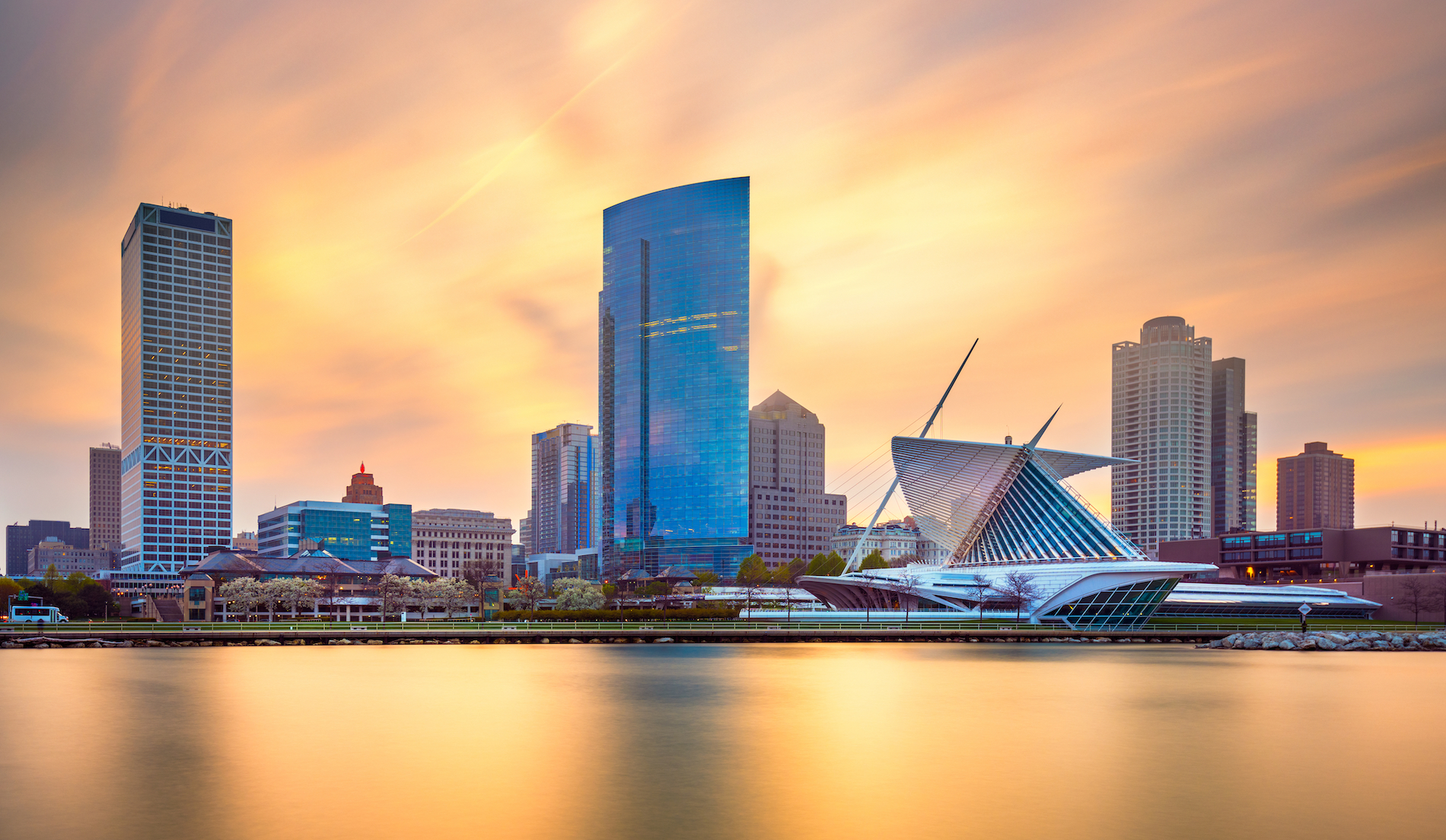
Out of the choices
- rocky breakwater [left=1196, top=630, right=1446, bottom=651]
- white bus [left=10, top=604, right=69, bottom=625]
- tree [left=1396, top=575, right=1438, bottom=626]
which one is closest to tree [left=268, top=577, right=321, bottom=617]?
white bus [left=10, top=604, right=69, bottom=625]

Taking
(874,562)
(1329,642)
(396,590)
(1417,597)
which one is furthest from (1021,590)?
(396,590)

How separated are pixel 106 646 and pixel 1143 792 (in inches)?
3182

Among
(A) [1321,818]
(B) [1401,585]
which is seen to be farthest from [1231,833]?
(B) [1401,585]

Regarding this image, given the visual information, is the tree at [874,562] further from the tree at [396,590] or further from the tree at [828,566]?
the tree at [396,590]

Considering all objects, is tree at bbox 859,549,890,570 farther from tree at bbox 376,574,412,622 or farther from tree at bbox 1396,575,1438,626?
tree at bbox 376,574,412,622

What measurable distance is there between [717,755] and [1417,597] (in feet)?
408

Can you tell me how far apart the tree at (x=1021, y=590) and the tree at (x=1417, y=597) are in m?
49.2

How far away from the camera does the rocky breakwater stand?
84.8 metres

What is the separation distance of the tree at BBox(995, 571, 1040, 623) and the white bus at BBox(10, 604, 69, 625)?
91.1 m

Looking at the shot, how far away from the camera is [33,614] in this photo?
423 ft

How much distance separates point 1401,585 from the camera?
128 metres

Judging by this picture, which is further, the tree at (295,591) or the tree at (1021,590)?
the tree at (295,591)

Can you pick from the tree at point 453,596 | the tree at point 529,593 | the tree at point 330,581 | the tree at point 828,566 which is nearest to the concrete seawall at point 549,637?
the tree at point 529,593

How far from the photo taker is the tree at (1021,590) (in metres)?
108
